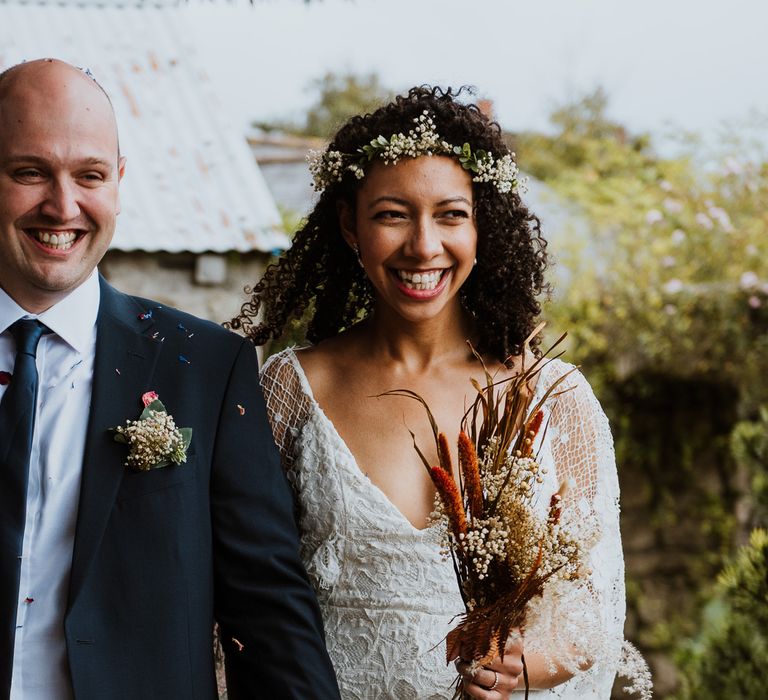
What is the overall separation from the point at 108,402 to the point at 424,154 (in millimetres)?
1109

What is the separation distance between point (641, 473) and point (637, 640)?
132 centimetres

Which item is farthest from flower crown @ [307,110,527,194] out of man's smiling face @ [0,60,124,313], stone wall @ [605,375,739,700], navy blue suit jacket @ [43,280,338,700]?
stone wall @ [605,375,739,700]

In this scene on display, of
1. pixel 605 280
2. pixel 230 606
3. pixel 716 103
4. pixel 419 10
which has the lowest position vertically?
pixel 230 606

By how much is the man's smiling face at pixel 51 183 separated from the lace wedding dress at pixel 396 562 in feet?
3.14

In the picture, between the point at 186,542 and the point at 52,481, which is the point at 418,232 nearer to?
the point at 186,542

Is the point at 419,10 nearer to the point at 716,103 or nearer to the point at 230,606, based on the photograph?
the point at 716,103

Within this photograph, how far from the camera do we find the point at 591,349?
8867mm

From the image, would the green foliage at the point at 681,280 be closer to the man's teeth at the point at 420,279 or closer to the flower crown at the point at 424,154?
the flower crown at the point at 424,154

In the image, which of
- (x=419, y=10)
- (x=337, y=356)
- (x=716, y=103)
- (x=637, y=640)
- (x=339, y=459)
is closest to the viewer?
(x=339, y=459)

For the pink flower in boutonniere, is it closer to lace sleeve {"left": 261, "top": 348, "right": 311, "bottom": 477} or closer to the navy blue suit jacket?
the navy blue suit jacket

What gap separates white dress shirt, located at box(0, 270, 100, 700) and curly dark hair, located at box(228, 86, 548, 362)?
0.95m

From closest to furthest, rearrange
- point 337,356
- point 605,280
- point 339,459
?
point 339,459 → point 337,356 → point 605,280

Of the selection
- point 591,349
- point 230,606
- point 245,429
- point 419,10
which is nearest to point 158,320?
point 245,429

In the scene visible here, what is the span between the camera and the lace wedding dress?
290 centimetres
